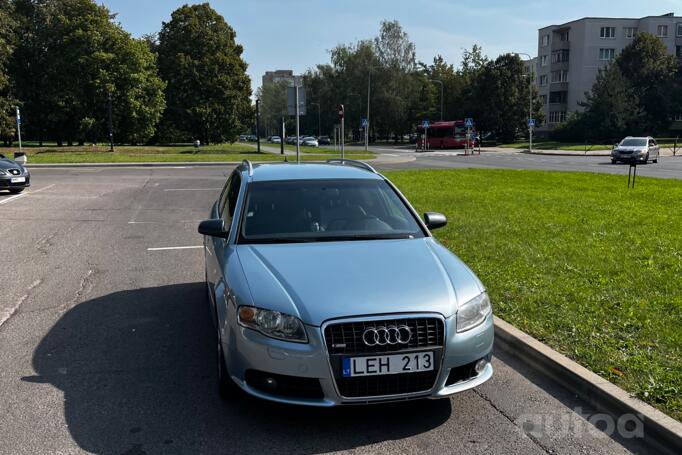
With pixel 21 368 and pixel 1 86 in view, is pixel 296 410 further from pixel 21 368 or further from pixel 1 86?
pixel 1 86

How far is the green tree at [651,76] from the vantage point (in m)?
69.9

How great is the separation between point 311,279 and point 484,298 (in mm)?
1130

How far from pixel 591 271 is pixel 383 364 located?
4479 mm

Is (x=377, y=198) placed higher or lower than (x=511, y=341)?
higher

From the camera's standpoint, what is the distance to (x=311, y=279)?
387cm

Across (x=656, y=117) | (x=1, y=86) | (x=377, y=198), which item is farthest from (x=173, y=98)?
(x=377, y=198)

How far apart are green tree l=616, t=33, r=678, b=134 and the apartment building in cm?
897

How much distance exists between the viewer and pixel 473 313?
385 centimetres

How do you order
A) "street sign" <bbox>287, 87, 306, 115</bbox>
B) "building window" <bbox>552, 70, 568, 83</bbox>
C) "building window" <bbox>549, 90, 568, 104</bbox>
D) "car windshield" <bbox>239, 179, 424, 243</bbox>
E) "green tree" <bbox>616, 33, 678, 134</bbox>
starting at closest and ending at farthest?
"car windshield" <bbox>239, 179, 424, 243</bbox> → "street sign" <bbox>287, 87, 306, 115</bbox> → "green tree" <bbox>616, 33, 678, 134</bbox> → "building window" <bbox>552, 70, 568, 83</bbox> → "building window" <bbox>549, 90, 568, 104</bbox>

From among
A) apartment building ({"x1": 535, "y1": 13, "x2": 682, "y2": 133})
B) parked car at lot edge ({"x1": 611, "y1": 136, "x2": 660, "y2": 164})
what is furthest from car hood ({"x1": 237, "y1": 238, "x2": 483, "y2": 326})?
apartment building ({"x1": 535, "y1": 13, "x2": 682, "y2": 133})

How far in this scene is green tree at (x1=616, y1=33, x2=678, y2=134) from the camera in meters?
69.9

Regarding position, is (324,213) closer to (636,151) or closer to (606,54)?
(636,151)

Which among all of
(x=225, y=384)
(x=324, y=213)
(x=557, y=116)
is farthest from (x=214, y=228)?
(x=557, y=116)

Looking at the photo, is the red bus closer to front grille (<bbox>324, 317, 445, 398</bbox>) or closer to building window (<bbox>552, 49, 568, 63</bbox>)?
building window (<bbox>552, 49, 568, 63</bbox>)
